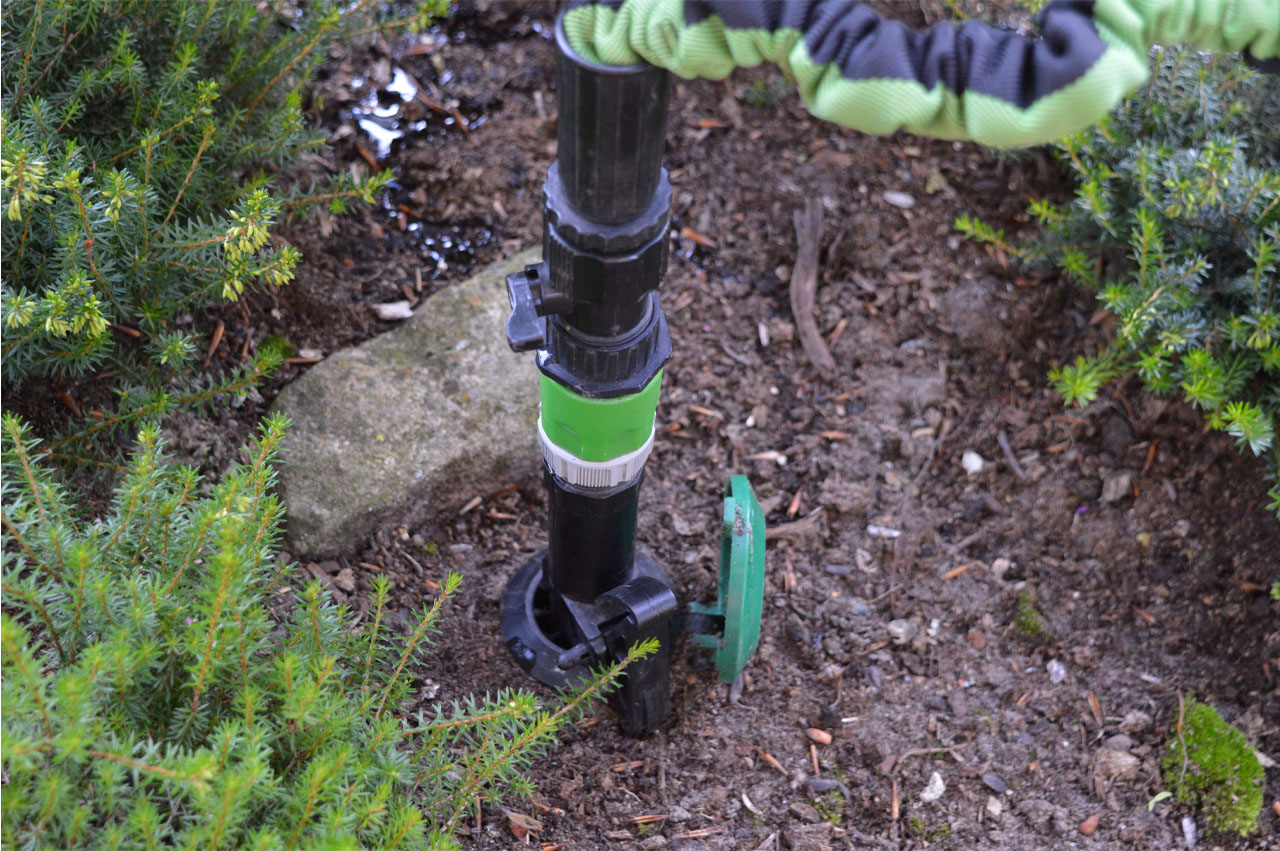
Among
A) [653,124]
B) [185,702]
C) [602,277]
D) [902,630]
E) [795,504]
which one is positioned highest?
[653,124]

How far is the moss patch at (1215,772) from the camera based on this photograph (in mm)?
2197

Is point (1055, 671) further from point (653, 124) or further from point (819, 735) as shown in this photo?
point (653, 124)

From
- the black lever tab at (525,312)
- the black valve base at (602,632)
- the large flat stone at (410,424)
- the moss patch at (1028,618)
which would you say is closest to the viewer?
the black lever tab at (525,312)

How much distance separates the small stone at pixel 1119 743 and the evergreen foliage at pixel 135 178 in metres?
1.98

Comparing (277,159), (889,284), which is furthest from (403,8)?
(889,284)

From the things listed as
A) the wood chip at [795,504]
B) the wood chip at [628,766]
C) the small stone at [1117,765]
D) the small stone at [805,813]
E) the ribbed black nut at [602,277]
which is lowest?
the small stone at [805,813]

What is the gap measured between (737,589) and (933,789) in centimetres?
65

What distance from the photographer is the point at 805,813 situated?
2160mm

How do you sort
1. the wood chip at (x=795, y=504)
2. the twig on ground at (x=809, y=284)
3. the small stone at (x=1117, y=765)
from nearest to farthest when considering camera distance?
the small stone at (x=1117, y=765) → the wood chip at (x=795, y=504) → the twig on ground at (x=809, y=284)

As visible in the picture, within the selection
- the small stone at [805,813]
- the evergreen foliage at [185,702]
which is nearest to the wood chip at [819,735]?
the small stone at [805,813]

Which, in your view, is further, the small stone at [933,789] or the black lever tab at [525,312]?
the small stone at [933,789]

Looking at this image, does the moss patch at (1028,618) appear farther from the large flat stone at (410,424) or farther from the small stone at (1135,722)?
the large flat stone at (410,424)

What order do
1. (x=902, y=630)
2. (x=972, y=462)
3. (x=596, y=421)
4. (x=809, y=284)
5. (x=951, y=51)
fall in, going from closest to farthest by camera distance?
(x=951, y=51)
(x=596, y=421)
(x=902, y=630)
(x=972, y=462)
(x=809, y=284)

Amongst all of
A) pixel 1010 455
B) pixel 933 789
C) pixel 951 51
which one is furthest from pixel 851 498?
pixel 951 51
